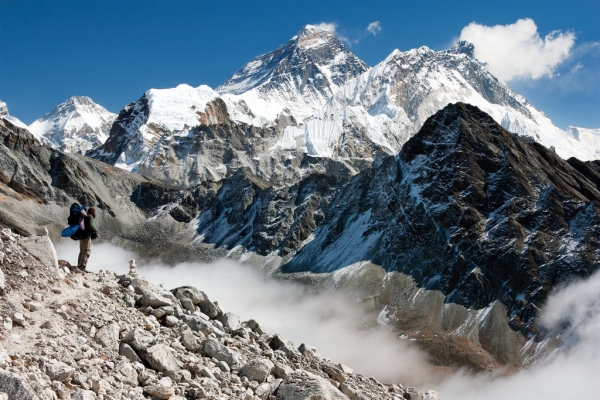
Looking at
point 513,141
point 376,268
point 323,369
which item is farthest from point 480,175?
point 323,369

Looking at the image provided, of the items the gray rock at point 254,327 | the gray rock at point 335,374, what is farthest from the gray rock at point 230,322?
the gray rock at point 335,374

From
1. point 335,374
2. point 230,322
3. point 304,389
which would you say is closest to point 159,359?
point 304,389

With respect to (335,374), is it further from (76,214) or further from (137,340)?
(76,214)

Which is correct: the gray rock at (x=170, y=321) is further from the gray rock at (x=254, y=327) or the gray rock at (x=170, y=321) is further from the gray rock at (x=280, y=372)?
the gray rock at (x=254, y=327)

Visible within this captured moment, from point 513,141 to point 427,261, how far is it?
2197 inches

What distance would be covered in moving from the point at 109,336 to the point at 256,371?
5.18m

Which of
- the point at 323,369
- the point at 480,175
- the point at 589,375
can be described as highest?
the point at 480,175

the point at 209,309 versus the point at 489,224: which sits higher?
the point at 489,224

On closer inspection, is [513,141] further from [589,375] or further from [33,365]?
[33,365]

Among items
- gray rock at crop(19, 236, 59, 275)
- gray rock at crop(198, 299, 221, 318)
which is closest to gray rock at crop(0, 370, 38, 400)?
gray rock at crop(19, 236, 59, 275)

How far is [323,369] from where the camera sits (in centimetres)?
2427

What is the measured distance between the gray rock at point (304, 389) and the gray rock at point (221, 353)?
1948 mm

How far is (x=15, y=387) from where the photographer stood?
1292cm

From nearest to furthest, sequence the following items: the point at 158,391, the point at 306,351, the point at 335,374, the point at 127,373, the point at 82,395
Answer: the point at 82,395
the point at 158,391
the point at 127,373
the point at 335,374
the point at 306,351
